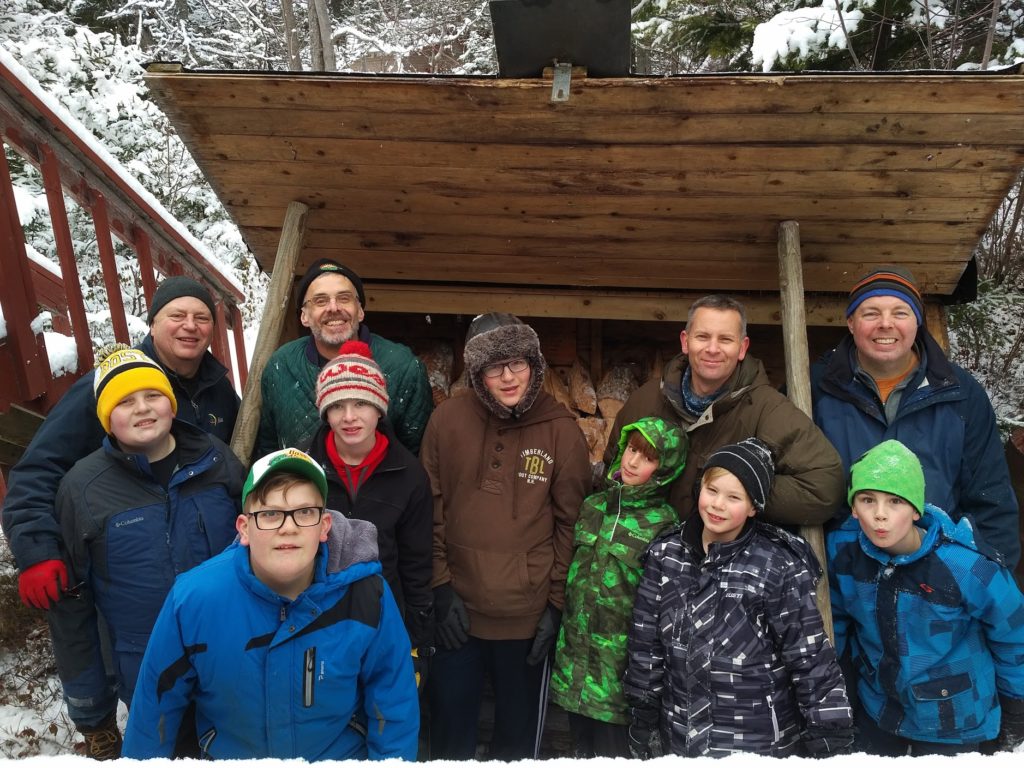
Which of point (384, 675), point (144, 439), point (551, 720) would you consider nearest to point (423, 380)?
point (144, 439)

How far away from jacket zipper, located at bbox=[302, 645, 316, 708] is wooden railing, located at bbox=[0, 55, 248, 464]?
2.07 meters

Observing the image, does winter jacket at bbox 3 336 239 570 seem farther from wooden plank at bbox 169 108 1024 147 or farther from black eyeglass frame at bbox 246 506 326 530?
wooden plank at bbox 169 108 1024 147

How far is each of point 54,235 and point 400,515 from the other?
7.54 ft

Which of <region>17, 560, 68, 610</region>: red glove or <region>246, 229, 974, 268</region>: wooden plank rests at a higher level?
<region>246, 229, 974, 268</region>: wooden plank

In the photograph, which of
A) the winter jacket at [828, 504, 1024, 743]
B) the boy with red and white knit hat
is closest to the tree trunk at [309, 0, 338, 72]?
the boy with red and white knit hat

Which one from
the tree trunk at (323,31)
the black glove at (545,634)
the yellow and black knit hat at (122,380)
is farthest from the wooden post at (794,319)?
the tree trunk at (323,31)

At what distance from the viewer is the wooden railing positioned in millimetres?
2924

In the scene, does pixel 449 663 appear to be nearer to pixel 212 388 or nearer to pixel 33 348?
pixel 212 388

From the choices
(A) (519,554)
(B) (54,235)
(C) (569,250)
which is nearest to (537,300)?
(C) (569,250)

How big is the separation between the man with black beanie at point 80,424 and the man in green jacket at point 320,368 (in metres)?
0.23

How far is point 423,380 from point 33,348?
72.6 inches

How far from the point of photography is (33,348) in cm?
308

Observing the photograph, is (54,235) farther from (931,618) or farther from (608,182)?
(931,618)

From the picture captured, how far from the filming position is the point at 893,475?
2086 mm
